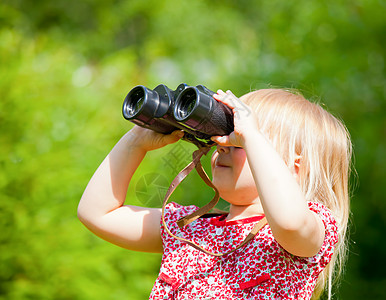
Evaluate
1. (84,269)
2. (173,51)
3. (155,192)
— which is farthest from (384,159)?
(173,51)

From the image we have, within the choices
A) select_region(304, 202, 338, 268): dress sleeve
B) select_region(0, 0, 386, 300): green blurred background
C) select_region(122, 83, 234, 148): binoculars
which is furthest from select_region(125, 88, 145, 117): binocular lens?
select_region(304, 202, 338, 268): dress sleeve

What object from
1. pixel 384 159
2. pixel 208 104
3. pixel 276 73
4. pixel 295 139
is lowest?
pixel 384 159

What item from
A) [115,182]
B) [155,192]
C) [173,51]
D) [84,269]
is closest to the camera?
[115,182]

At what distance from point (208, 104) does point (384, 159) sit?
10.4ft

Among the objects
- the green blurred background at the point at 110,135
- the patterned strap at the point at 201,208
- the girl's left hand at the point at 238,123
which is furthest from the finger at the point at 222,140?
the green blurred background at the point at 110,135

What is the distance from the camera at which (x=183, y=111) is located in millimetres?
1349

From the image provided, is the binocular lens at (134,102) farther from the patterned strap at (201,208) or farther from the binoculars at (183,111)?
the patterned strap at (201,208)

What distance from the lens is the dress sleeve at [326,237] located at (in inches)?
56.2

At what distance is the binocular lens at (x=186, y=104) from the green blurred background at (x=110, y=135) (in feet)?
1.45

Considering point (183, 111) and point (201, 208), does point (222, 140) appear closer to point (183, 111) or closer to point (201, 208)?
point (183, 111)

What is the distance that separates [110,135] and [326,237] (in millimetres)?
2218

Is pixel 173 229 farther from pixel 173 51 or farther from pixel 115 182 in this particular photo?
pixel 173 51

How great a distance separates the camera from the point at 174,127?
1.58 meters

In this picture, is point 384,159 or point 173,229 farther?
point 384,159
